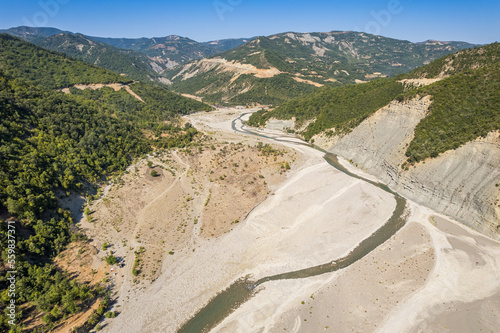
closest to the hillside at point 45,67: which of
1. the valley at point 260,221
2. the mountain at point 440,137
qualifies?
the valley at point 260,221

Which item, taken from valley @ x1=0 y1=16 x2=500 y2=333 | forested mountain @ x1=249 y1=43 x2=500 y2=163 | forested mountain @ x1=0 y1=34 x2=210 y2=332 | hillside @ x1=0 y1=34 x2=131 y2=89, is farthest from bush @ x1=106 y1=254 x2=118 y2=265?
hillside @ x1=0 y1=34 x2=131 y2=89

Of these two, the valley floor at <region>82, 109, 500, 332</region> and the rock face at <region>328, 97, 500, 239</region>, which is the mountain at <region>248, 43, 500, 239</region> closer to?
the rock face at <region>328, 97, 500, 239</region>

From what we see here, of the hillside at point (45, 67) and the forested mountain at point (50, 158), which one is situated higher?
the hillside at point (45, 67)

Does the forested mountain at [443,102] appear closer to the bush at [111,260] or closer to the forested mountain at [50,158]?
the forested mountain at [50,158]

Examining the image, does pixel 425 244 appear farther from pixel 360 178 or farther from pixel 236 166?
pixel 236 166

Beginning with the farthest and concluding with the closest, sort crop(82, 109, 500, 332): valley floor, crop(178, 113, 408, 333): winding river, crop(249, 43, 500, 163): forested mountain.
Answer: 1. crop(249, 43, 500, 163): forested mountain
2. crop(178, 113, 408, 333): winding river
3. crop(82, 109, 500, 332): valley floor

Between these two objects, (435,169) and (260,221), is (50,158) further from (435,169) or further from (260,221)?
(435,169)
